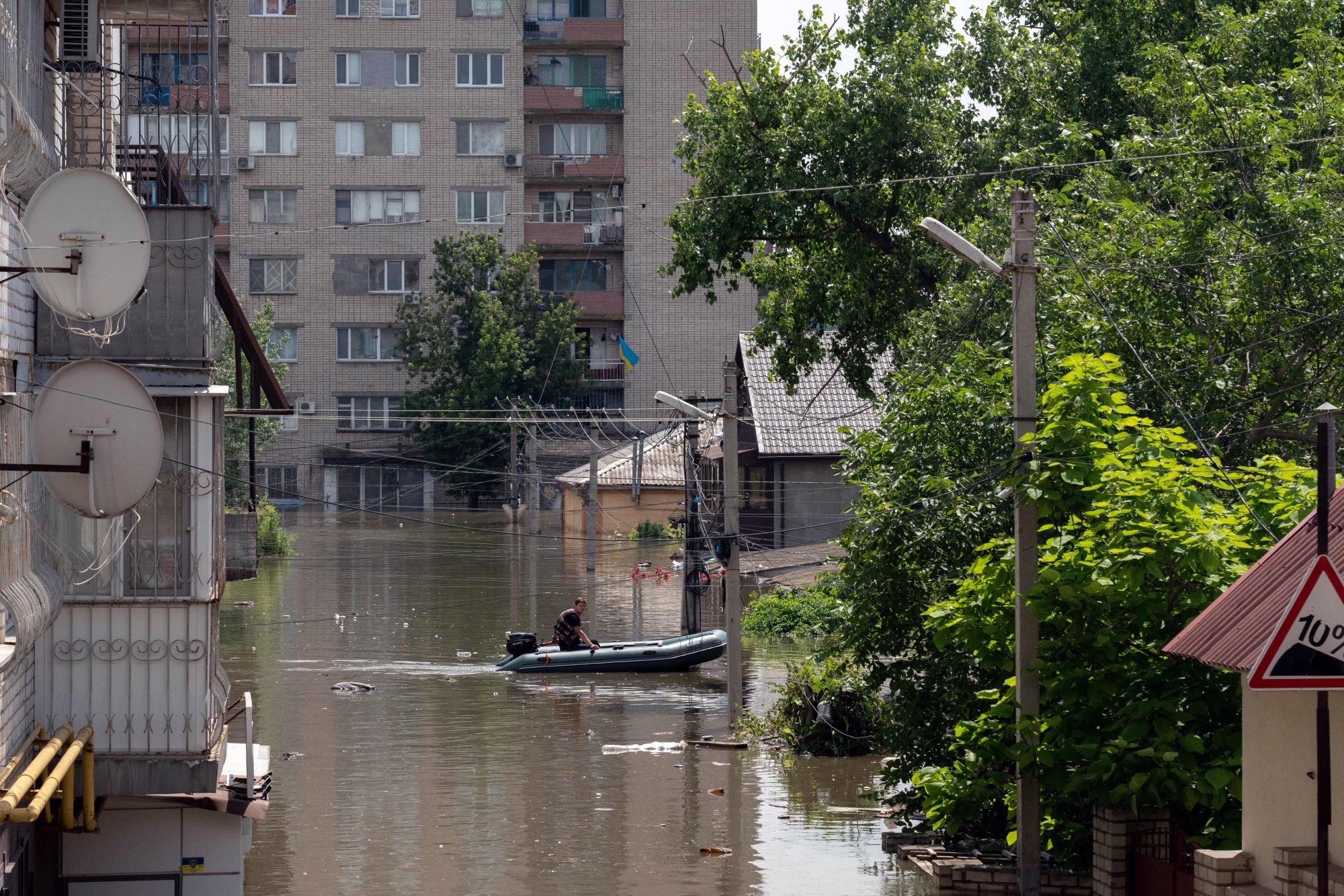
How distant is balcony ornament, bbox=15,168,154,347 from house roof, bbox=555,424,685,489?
45143mm

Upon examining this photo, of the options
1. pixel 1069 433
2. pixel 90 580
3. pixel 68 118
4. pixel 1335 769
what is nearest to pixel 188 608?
pixel 90 580

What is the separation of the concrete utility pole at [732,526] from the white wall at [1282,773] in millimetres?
13604

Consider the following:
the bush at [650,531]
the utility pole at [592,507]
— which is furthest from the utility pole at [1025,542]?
the bush at [650,531]

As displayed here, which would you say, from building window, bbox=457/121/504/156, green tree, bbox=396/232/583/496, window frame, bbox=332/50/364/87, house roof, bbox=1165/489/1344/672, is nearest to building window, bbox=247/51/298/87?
window frame, bbox=332/50/364/87

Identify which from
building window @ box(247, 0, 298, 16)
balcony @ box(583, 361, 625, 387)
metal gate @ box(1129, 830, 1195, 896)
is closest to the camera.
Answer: metal gate @ box(1129, 830, 1195, 896)

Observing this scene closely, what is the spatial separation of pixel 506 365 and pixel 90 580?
50.6 m

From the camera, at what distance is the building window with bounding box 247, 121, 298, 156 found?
63.2 m

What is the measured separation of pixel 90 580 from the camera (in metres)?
11.0

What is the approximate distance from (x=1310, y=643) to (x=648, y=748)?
54.5 ft

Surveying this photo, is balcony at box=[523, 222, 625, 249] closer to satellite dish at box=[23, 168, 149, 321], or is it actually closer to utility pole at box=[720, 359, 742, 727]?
utility pole at box=[720, 359, 742, 727]

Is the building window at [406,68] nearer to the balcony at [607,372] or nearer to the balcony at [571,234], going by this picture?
the balcony at [571,234]

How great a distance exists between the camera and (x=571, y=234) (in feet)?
213

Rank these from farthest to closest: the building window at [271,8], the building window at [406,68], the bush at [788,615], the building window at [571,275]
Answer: the building window at [571,275] → the building window at [406,68] → the building window at [271,8] → the bush at [788,615]

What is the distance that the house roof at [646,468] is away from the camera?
2184 inches
